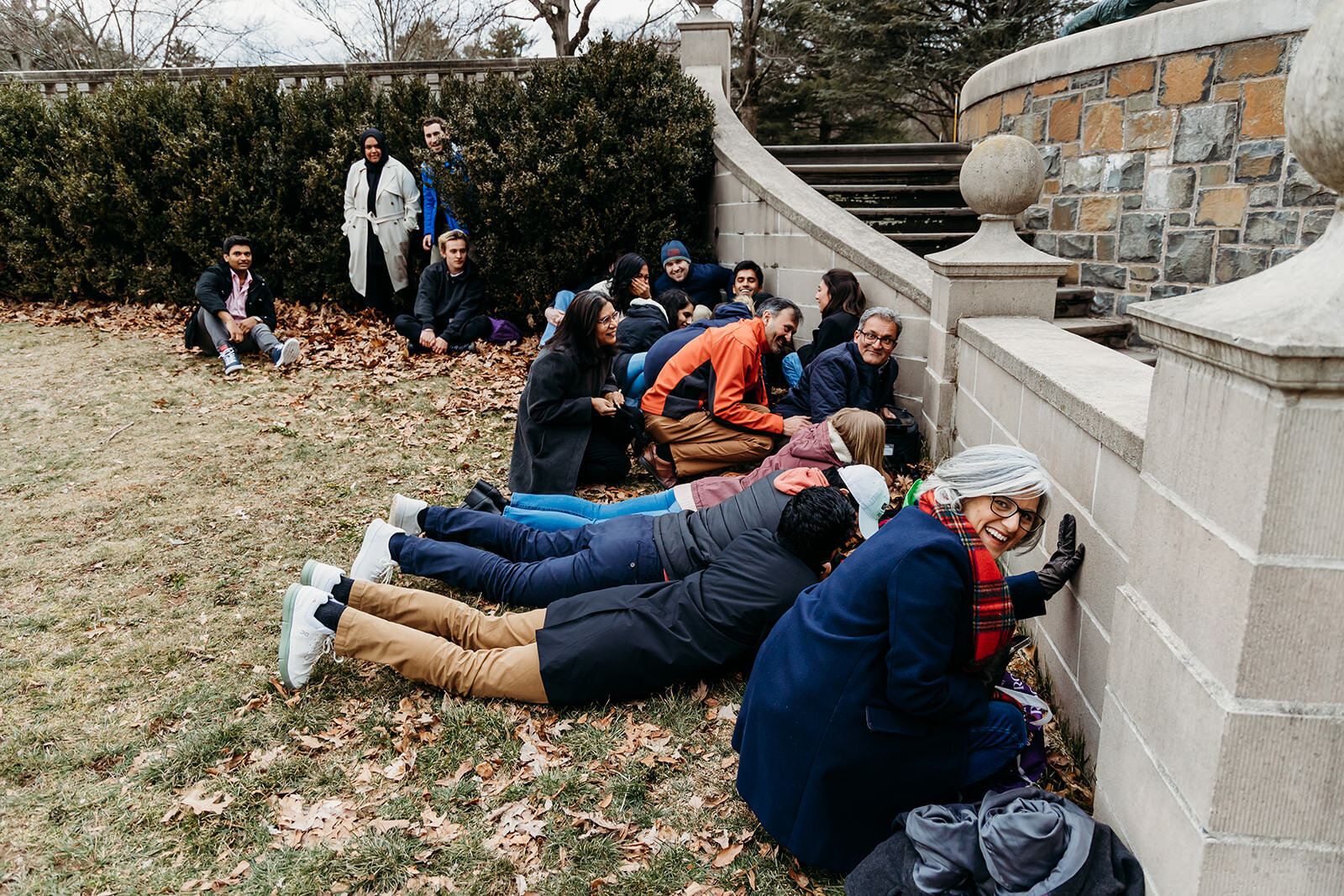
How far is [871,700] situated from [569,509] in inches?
108

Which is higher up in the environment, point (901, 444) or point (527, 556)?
point (901, 444)

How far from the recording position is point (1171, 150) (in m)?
6.43

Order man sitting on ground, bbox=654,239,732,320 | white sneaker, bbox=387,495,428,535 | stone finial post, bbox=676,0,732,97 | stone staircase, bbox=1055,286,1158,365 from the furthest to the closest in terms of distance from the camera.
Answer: stone finial post, bbox=676,0,732,97, man sitting on ground, bbox=654,239,732,320, stone staircase, bbox=1055,286,1158,365, white sneaker, bbox=387,495,428,535

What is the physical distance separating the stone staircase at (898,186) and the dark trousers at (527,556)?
4.98 meters

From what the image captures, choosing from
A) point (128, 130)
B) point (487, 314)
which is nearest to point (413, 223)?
point (487, 314)

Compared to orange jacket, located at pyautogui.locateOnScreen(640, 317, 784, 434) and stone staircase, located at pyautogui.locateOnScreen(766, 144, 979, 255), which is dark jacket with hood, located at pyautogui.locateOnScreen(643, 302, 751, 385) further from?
stone staircase, located at pyautogui.locateOnScreen(766, 144, 979, 255)

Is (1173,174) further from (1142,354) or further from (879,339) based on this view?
(879,339)

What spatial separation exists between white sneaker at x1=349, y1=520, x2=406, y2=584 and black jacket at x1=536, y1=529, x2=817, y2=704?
3.77ft

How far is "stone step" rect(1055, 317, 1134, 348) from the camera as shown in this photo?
6648mm

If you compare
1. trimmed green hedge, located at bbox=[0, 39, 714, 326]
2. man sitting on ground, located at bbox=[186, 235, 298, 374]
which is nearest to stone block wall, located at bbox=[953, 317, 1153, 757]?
trimmed green hedge, located at bbox=[0, 39, 714, 326]

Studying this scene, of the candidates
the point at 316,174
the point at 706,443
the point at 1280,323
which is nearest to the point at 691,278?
the point at 706,443

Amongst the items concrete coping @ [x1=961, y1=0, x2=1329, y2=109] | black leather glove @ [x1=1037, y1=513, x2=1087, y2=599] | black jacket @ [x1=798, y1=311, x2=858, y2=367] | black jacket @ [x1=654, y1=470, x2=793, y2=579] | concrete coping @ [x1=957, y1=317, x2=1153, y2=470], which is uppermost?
concrete coping @ [x1=961, y1=0, x2=1329, y2=109]

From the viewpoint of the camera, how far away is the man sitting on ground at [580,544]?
424cm

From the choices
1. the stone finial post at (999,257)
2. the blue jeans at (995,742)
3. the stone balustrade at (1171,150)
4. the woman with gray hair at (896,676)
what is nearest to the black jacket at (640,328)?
the stone finial post at (999,257)
